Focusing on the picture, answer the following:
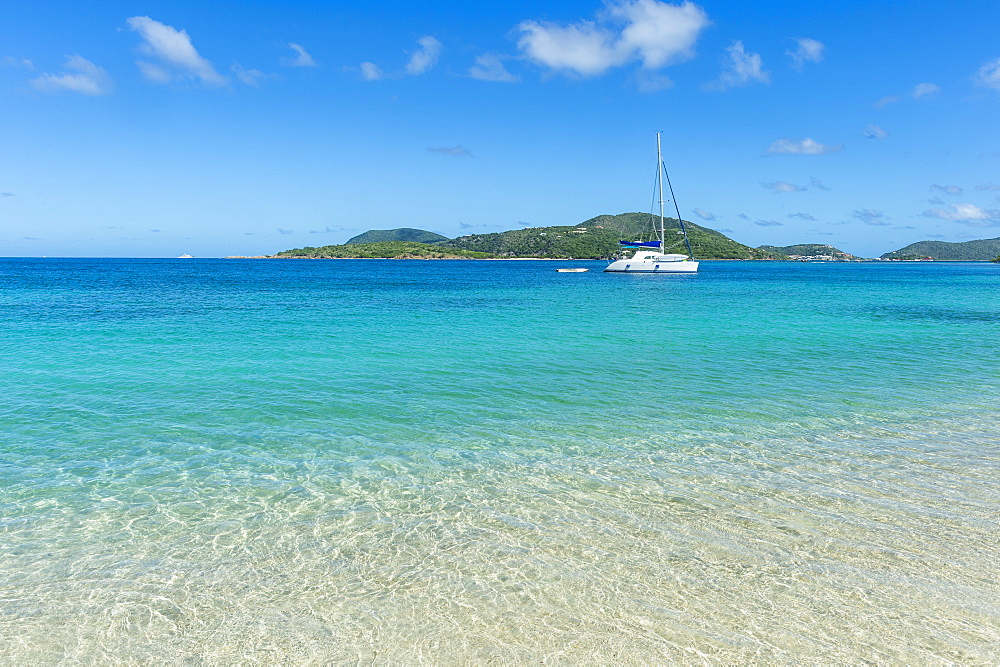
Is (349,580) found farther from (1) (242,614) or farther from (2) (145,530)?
(2) (145,530)

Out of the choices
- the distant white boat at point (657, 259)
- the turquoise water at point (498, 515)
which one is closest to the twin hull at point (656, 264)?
the distant white boat at point (657, 259)

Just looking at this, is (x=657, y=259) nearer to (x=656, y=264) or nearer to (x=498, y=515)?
(x=656, y=264)

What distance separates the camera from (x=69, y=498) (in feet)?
26.7

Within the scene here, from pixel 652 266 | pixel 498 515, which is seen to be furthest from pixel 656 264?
pixel 498 515

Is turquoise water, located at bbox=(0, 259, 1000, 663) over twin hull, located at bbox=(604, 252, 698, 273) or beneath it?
beneath

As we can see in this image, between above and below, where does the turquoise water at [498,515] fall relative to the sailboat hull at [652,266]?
below

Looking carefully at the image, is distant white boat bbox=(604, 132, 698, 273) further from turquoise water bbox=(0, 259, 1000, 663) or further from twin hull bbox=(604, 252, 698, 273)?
turquoise water bbox=(0, 259, 1000, 663)

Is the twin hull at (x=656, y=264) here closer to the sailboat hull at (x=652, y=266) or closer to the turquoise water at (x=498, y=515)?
the sailboat hull at (x=652, y=266)

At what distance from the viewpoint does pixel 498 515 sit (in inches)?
300

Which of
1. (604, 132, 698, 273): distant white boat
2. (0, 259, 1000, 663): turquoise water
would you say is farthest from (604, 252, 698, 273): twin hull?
(0, 259, 1000, 663): turquoise water

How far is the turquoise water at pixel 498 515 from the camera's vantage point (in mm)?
5191

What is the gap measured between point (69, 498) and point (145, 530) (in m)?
1.98

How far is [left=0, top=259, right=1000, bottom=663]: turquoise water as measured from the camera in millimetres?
5191

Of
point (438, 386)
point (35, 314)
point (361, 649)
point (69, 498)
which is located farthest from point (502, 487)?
point (35, 314)
